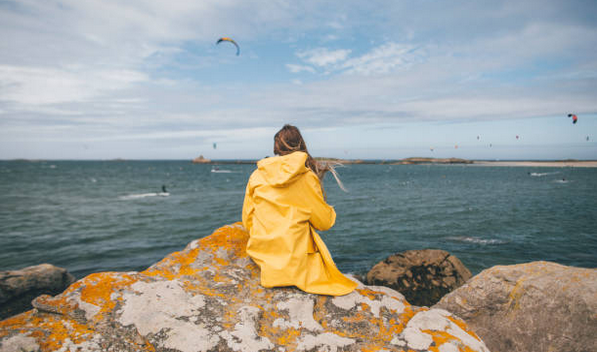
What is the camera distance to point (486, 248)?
1520 cm

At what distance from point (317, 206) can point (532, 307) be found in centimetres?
375

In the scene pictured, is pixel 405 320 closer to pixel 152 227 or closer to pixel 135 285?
pixel 135 285

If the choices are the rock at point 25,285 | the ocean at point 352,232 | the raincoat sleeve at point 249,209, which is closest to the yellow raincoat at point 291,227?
the raincoat sleeve at point 249,209

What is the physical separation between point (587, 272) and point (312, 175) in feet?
15.1

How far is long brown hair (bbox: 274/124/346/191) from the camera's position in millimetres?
3854

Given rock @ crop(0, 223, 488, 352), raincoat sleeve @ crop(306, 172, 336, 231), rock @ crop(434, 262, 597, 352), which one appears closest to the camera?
rock @ crop(0, 223, 488, 352)

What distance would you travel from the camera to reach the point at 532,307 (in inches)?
180

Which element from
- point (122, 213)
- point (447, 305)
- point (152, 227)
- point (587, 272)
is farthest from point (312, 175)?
point (122, 213)

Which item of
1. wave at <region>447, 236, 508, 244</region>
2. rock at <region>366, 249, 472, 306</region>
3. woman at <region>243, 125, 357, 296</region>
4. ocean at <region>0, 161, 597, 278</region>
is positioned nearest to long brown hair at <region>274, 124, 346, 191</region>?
woman at <region>243, 125, 357, 296</region>

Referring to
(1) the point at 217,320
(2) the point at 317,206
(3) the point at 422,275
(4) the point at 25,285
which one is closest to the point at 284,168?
(2) the point at 317,206

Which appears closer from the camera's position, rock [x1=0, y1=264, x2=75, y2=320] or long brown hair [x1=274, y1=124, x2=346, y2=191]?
long brown hair [x1=274, y1=124, x2=346, y2=191]

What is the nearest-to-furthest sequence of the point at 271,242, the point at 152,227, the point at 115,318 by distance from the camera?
1. the point at 115,318
2. the point at 271,242
3. the point at 152,227

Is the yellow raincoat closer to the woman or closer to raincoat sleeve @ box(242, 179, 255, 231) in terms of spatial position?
the woman

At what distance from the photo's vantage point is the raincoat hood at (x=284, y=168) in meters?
3.50
